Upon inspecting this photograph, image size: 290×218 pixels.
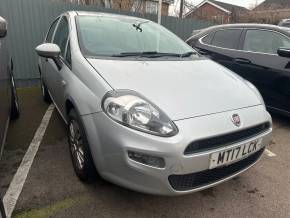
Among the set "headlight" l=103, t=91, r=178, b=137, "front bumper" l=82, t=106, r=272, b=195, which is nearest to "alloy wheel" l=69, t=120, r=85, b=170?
"front bumper" l=82, t=106, r=272, b=195

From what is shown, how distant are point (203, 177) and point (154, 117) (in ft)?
1.91

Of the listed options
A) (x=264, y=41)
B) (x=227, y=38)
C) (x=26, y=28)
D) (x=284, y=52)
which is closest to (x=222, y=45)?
(x=227, y=38)

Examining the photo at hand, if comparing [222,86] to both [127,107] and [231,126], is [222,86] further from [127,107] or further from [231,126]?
[127,107]

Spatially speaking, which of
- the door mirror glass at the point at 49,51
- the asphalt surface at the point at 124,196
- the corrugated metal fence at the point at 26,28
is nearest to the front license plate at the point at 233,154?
the asphalt surface at the point at 124,196

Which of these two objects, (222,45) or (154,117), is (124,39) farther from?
(222,45)

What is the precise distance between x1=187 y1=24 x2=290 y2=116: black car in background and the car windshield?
148 cm

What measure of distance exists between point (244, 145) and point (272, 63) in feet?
7.99

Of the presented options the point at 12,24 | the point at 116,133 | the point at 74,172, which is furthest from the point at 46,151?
the point at 12,24

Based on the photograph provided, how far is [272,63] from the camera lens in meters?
4.09

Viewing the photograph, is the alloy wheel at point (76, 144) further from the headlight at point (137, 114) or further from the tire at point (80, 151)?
the headlight at point (137, 114)

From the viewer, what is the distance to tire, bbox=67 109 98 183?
7.46 ft

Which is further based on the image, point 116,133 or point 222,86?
point 222,86

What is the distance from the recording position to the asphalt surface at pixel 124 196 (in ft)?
7.42

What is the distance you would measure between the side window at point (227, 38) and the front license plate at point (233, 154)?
285 cm
